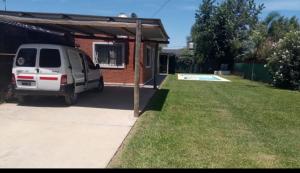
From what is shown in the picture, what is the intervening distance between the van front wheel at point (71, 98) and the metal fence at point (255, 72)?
58.8ft

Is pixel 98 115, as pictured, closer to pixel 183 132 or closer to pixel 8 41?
pixel 183 132

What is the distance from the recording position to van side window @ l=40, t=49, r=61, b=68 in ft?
37.1

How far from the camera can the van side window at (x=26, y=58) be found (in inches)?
446

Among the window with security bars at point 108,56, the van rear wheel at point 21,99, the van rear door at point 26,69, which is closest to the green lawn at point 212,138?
the van rear door at point 26,69

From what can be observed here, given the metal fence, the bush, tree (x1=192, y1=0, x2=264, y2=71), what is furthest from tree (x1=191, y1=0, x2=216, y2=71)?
the bush

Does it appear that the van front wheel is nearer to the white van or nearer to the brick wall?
the white van

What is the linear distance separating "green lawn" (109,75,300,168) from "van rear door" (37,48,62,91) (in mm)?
2842

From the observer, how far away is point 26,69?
11250 mm

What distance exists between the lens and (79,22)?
1077 cm

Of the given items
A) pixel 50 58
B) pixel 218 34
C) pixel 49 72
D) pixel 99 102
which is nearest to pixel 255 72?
pixel 218 34

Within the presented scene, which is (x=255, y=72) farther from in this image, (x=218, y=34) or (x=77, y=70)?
(x=77, y=70)

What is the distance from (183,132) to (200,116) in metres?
2.50

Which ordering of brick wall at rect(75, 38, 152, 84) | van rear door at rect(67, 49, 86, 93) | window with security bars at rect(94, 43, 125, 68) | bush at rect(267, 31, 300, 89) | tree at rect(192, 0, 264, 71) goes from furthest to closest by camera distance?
tree at rect(192, 0, 264, 71), bush at rect(267, 31, 300, 89), brick wall at rect(75, 38, 152, 84), window with security bars at rect(94, 43, 125, 68), van rear door at rect(67, 49, 86, 93)

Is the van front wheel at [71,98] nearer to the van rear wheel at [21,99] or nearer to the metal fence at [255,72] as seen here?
the van rear wheel at [21,99]
